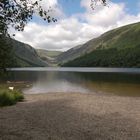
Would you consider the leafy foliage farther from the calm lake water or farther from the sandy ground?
the calm lake water

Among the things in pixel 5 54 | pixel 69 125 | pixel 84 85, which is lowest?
pixel 69 125

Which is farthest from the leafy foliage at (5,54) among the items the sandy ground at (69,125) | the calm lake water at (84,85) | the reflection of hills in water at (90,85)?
the reflection of hills in water at (90,85)

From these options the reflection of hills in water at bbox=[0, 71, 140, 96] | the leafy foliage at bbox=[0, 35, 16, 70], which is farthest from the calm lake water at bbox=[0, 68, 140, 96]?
the leafy foliage at bbox=[0, 35, 16, 70]

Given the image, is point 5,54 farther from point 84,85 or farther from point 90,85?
point 84,85

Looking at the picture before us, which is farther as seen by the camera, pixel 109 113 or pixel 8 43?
pixel 109 113

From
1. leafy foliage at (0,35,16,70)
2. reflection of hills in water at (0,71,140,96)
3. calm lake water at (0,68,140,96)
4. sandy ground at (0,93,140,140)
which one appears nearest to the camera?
leafy foliage at (0,35,16,70)

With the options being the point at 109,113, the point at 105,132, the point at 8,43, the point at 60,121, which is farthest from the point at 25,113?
the point at 8,43

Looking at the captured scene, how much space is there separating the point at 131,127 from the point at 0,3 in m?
12.6

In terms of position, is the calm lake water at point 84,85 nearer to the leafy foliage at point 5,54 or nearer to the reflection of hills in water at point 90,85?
the reflection of hills in water at point 90,85

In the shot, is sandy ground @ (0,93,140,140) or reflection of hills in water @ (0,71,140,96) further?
reflection of hills in water @ (0,71,140,96)

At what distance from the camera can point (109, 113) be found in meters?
26.4

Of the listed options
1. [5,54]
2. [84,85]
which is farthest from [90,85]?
[5,54]

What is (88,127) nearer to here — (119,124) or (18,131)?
(119,124)

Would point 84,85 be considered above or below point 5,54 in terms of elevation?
below
